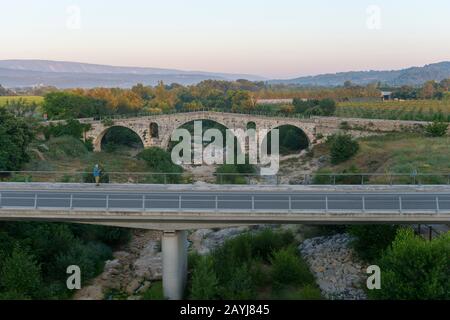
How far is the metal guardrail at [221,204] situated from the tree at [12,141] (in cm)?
1696

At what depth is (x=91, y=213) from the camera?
19.9 metres

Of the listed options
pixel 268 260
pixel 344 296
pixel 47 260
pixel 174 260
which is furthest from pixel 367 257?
pixel 47 260

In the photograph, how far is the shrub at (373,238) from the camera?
23.4 m

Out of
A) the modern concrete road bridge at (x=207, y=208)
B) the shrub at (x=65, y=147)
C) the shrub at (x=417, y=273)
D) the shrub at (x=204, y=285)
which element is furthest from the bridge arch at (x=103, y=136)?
the shrub at (x=417, y=273)

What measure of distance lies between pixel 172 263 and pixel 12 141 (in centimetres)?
2387

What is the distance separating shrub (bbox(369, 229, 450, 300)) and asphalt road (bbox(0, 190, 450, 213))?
5.09 ft

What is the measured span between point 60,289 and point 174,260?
6.02 meters

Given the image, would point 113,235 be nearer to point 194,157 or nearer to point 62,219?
point 62,219

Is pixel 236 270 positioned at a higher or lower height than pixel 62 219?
lower

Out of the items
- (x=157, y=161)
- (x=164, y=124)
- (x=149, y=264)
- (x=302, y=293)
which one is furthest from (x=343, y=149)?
(x=302, y=293)

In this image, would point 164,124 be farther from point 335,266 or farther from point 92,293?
point 335,266

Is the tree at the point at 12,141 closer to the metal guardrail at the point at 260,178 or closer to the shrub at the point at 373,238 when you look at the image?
the metal guardrail at the point at 260,178

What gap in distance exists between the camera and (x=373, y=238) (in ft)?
77.8

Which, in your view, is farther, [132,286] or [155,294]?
[132,286]
